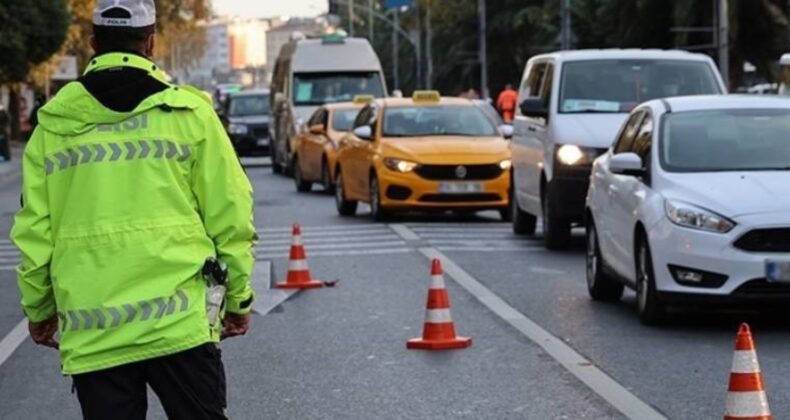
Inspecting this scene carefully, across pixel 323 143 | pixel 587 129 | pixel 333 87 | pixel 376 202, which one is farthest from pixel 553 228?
pixel 333 87

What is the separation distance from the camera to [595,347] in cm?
1130

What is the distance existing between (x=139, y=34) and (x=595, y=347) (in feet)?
21.6

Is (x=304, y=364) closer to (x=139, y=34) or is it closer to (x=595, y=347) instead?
(x=595, y=347)

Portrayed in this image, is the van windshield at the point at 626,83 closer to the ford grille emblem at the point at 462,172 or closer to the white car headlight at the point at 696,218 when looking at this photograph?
the ford grille emblem at the point at 462,172

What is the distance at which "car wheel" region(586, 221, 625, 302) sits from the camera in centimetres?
1378

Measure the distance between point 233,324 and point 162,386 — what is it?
1.00 ft

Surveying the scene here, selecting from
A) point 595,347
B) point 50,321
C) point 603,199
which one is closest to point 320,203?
point 603,199

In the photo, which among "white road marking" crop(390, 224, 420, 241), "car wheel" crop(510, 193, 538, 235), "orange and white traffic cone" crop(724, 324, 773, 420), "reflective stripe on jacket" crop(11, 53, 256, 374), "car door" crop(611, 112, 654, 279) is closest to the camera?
"reflective stripe on jacket" crop(11, 53, 256, 374)

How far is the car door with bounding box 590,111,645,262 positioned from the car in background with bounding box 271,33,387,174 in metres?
23.6

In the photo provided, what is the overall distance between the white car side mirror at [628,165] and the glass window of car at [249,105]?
Answer: 36.8 m

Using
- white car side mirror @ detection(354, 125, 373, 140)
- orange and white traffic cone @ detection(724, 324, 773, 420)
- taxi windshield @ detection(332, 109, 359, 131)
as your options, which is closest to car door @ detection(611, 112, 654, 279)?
orange and white traffic cone @ detection(724, 324, 773, 420)

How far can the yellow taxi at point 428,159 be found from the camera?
22594 millimetres

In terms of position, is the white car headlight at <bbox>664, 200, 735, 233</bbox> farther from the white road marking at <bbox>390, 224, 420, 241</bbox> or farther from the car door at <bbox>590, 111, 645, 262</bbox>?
the white road marking at <bbox>390, 224, 420, 241</bbox>

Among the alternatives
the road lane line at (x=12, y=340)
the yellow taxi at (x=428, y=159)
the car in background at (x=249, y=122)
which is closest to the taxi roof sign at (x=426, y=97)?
the yellow taxi at (x=428, y=159)
